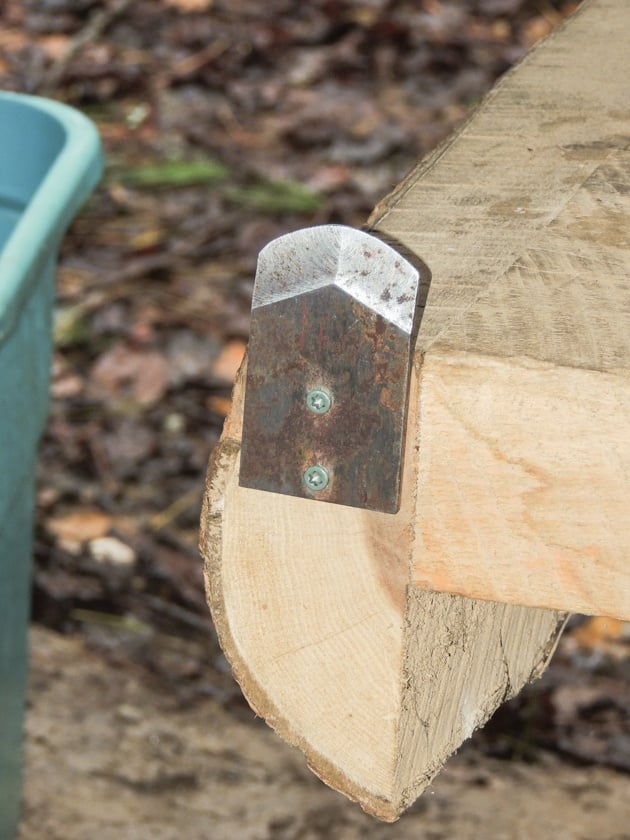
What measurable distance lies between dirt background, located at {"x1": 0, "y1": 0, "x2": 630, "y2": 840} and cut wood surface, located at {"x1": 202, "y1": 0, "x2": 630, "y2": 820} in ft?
3.83

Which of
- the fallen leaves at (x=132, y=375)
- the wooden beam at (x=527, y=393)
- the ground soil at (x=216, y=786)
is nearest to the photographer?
the wooden beam at (x=527, y=393)

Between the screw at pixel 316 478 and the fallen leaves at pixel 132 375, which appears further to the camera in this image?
the fallen leaves at pixel 132 375

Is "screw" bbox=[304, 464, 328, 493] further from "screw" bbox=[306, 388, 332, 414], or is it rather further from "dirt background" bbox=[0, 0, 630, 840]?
"dirt background" bbox=[0, 0, 630, 840]

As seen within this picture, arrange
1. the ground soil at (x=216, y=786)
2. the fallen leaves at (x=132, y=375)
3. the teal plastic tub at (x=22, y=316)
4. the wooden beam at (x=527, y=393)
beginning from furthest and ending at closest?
the fallen leaves at (x=132, y=375) → the ground soil at (x=216, y=786) → the teal plastic tub at (x=22, y=316) → the wooden beam at (x=527, y=393)

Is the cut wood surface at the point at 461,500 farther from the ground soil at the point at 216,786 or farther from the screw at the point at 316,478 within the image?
the ground soil at the point at 216,786

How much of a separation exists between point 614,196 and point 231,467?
0.96 feet

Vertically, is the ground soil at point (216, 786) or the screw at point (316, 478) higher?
the screw at point (316, 478)

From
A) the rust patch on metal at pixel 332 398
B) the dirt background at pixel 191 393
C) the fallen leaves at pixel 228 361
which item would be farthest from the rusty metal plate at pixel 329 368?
the fallen leaves at pixel 228 361

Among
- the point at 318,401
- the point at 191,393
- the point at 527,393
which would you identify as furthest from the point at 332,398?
the point at 191,393

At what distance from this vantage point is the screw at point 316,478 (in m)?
0.69

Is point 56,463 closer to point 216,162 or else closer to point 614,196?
point 216,162

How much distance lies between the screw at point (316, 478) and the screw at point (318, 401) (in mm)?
35

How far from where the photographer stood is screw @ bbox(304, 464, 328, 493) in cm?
69

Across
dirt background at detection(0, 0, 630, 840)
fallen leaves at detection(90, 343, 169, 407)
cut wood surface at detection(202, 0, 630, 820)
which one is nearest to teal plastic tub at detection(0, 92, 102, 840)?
dirt background at detection(0, 0, 630, 840)
